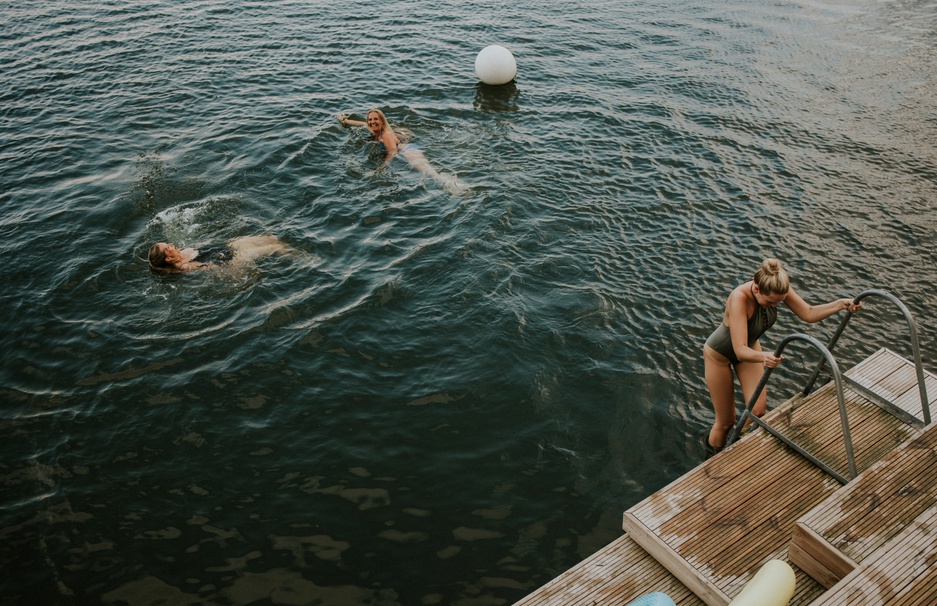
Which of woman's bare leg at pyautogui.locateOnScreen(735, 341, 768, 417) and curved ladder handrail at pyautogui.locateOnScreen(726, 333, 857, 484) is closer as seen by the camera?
curved ladder handrail at pyautogui.locateOnScreen(726, 333, 857, 484)

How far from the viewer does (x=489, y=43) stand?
2077 cm

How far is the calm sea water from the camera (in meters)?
7.64

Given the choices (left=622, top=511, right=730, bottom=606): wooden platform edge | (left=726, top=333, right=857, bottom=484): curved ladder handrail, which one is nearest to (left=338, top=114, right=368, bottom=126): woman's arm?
(left=726, top=333, right=857, bottom=484): curved ladder handrail

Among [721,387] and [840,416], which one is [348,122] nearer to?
[721,387]

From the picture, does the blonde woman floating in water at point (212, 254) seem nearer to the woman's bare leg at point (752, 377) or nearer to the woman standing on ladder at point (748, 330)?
the woman standing on ladder at point (748, 330)

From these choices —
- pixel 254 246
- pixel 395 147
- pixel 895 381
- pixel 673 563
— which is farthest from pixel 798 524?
pixel 395 147

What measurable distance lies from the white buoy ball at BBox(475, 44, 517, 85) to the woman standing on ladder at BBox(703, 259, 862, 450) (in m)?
12.1

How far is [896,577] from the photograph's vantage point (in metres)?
4.79

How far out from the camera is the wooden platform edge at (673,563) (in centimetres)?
555

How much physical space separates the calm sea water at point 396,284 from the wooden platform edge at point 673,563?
4.32 feet

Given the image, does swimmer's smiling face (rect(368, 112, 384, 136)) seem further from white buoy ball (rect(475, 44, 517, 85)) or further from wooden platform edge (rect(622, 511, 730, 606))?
wooden platform edge (rect(622, 511, 730, 606))

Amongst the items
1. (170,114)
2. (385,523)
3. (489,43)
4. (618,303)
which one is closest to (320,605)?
(385,523)

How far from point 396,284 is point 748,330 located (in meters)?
6.01

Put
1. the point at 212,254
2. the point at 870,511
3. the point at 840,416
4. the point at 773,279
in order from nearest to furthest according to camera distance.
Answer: the point at 870,511 < the point at 840,416 < the point at 773,279 < the point at 212,254
